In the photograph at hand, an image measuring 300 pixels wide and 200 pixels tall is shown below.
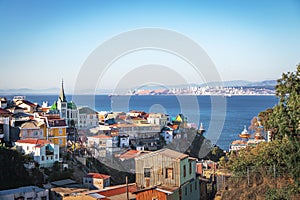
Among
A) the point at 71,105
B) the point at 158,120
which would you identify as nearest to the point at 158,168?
the point at 71,105

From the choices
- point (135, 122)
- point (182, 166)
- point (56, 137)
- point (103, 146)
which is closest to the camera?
point (182, 166)

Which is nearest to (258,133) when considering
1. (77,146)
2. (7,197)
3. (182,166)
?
(77,146)

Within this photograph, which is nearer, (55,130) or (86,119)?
(55,130)

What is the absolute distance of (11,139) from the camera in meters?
11.4

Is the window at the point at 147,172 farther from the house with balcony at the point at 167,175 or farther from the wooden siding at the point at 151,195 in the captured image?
the wooden siding at the point at 151,195

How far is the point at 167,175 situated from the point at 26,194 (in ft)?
10.7

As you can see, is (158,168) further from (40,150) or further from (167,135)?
(167,135)

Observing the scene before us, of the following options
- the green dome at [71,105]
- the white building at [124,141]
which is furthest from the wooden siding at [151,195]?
the green dome at [71,105]

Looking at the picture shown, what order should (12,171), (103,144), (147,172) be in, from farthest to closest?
(103,144), (12,171), (147,172)

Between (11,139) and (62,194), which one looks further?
(11,139)

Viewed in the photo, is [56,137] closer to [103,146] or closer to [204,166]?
[103,146]

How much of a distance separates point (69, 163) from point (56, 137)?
4.42ft

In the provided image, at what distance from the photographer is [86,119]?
→ 1554 cm

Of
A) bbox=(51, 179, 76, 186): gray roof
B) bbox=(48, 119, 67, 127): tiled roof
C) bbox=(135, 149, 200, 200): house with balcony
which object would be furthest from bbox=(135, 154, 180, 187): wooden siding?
bbox=(48, 119, 67, 127): tiled roof
